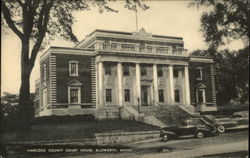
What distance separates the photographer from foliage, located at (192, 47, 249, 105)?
7.72m

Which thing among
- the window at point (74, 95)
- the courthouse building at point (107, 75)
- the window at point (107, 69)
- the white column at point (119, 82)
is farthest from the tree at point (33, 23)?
the window at point (74, 95)

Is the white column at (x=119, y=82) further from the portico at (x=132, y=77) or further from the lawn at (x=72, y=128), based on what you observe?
the lawn at (x=72, y=128)

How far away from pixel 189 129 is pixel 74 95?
10.5m

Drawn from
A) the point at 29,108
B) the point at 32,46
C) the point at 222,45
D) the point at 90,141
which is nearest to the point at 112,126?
the point at 90,141

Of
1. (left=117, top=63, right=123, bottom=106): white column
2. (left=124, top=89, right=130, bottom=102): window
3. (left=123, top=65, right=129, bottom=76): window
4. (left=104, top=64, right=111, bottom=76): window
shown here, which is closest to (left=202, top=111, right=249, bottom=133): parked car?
(left=104, top=64, right=111, bottom=76): window

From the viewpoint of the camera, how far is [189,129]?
25.6 feet

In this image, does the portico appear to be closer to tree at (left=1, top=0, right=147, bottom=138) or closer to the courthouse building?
the courthouse building

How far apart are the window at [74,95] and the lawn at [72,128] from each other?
8.06 meters

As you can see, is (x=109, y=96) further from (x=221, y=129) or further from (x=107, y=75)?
(x=221, y=129)

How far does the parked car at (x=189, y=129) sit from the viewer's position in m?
7.55

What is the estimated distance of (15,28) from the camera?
790 centimetres

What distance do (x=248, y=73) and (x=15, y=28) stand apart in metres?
5.11

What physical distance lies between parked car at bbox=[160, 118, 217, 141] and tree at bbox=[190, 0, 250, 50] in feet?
5.81

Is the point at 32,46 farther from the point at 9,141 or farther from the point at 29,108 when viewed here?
the point at 9,141
